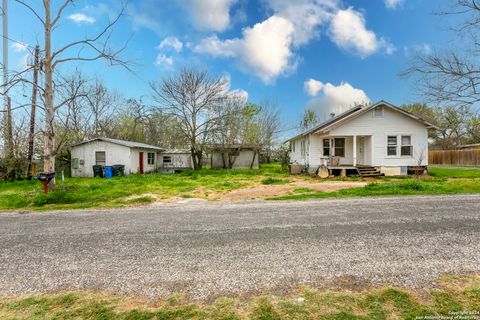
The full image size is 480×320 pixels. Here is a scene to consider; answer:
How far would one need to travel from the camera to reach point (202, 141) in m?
24.3

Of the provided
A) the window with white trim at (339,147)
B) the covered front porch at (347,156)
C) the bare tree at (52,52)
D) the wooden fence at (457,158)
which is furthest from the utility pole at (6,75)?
the wooden fence at (457,158)

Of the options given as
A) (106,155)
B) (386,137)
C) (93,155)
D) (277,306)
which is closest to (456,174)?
(386,137)

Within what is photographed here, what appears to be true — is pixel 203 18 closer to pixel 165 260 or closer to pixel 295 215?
pixel 295 215

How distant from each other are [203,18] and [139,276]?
13.7m

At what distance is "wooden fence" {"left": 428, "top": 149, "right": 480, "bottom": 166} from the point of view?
2638cm

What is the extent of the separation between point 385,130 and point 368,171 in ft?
10.0

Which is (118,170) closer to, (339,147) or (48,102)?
(48,102)

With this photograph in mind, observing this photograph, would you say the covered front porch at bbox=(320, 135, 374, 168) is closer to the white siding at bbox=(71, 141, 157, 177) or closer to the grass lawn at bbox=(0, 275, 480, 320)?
the white siding at bbox=(71, 141, 157, 177)

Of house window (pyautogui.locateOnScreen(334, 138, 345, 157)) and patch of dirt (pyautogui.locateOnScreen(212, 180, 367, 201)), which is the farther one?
→ house window (pyautogui.locateOnScreen(334, 138, 345, 157))

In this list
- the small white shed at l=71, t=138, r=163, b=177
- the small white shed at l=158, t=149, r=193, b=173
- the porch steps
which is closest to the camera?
the porch steps

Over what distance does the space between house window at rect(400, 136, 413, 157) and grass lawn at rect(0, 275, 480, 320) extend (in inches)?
666

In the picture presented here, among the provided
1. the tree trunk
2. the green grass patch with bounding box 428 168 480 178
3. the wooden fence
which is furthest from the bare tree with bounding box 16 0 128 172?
the wooden fence

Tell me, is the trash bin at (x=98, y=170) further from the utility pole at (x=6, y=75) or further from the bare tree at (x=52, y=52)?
the bare tree at (x=52, y=52)

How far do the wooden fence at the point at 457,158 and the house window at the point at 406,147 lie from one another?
50.9 feet
